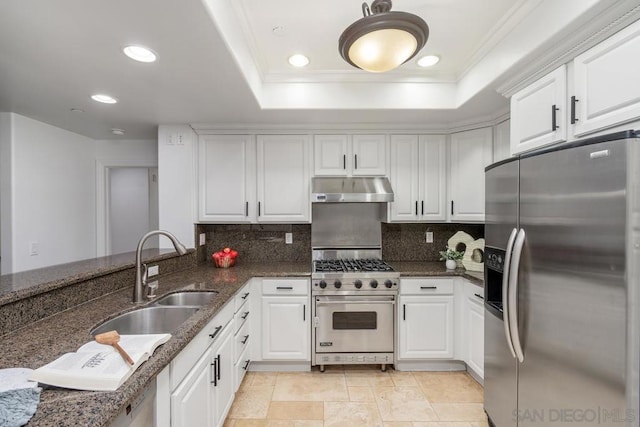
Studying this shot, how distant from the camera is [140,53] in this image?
1.59 meters

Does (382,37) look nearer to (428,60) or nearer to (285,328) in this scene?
(428,60)

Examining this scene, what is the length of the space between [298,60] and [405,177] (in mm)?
1521

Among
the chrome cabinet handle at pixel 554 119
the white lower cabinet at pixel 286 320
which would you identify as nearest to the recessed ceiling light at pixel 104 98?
the white lower cabinet at pixel 286 320

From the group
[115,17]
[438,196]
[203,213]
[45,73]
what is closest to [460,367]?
[438,196]

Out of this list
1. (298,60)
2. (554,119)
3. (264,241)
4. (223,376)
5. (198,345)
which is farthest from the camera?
(264,241)

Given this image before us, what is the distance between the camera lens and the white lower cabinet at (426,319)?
2590 millimetres

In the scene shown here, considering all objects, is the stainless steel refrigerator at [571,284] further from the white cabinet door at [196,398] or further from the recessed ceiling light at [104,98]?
the recessed ceiling light at [104,98]

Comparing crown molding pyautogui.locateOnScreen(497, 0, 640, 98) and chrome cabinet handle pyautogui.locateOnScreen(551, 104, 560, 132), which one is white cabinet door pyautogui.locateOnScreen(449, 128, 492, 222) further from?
chrome cabinet handle pyautogui.locateOnScreen(551, 104, 560, 132)

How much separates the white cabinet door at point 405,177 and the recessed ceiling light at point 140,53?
216 centimetres

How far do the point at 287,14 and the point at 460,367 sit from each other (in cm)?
316

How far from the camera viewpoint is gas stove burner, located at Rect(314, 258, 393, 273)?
2609mm

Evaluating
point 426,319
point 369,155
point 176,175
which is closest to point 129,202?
point 176,175

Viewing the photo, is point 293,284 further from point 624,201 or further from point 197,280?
point 624,201

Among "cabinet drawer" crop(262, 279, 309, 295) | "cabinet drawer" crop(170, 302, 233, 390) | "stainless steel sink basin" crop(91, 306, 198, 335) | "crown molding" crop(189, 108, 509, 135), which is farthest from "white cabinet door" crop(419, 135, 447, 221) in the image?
"stainless steel sink basin" crop(91, 306, 198, 335)
